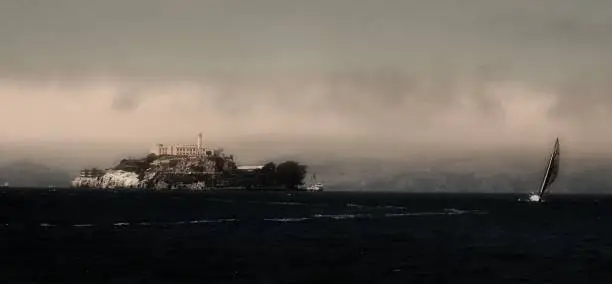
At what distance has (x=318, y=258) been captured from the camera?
89312 mm

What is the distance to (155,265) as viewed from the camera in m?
79.4

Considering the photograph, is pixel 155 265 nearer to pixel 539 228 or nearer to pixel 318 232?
pixel 318 232

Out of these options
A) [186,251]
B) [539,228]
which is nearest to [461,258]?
[186,251]

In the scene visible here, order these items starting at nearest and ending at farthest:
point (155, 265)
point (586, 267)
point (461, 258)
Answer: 1. point (155, 265)
2. point (586, 267)
3. point (461, 258)

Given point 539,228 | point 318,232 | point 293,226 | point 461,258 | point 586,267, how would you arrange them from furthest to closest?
1. point 539,228
2. point 293,226
3. point 318,232
4. point 461,258
5. point 586,267

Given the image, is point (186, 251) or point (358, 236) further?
point (358, 236)

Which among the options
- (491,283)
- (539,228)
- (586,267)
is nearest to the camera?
(491,283)

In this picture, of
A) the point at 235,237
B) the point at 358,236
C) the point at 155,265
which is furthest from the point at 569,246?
the point at 155,265

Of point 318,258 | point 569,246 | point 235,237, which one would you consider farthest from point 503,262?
point 235,237

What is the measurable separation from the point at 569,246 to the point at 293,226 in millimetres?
52998

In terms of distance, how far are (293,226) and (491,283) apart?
8277 cm

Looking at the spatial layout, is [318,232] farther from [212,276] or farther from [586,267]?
[212,276]

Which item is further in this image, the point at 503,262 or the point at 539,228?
the point at 539,228

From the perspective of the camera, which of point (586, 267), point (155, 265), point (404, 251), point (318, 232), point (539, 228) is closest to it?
point (155, 265)
